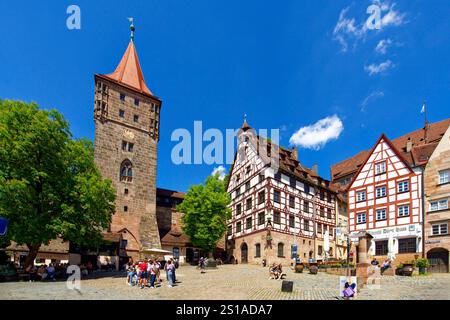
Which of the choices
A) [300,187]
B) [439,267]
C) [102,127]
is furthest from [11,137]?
[439,267]

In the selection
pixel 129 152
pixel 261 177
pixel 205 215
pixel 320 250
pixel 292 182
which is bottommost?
pixel 320 250

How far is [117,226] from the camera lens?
3969 cm

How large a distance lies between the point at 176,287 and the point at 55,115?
14049 mm

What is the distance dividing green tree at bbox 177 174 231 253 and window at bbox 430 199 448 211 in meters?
20.6

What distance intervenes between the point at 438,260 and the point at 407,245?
2991 millimetres

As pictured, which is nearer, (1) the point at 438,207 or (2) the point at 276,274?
(2) the point at 276,274

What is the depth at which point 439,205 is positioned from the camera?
99.8 feet

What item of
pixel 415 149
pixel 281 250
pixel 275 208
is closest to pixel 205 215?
pixel 275 208

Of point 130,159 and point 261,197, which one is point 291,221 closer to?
point 261,197

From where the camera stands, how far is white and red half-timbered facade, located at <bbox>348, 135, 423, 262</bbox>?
32094 mm

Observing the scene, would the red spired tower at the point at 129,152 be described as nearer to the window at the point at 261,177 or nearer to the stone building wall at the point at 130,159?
the stone building wall at the point at 130,159

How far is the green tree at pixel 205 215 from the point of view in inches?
1598

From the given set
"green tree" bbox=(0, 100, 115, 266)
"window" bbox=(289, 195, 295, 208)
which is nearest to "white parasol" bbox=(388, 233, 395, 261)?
"window" bbox=(289, 195, 295, 208)
